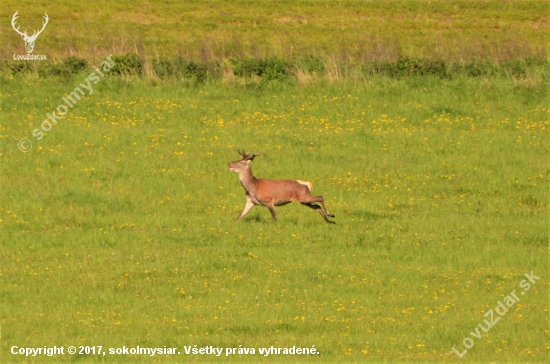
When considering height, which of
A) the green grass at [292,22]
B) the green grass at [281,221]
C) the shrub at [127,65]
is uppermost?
the green grass at [292,22]

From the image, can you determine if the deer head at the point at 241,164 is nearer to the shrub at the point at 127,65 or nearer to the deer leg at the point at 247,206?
the deer leg at the point at 247,206

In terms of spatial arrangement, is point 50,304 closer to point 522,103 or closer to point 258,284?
point 258,284

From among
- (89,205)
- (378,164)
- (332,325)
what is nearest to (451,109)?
(378,164)

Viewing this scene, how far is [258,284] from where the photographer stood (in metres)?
15.5

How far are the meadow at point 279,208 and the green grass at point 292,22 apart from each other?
427 centimetres

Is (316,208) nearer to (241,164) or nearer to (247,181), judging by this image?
(247,181)

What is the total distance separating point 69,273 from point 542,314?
7.64 meters

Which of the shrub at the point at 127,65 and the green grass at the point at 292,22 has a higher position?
the green grass at the point at 292,22

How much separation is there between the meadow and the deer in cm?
40

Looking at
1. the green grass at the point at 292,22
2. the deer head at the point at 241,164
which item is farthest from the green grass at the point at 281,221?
the green grass at the point at 292,22

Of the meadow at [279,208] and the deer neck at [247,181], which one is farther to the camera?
the deer neck at [247,181]

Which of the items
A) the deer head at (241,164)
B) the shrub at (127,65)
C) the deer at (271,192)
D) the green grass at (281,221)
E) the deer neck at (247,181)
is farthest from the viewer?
the shrub at (127,65)

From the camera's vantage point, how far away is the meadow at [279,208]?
13383 mm

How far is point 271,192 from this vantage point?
63.0 ft
